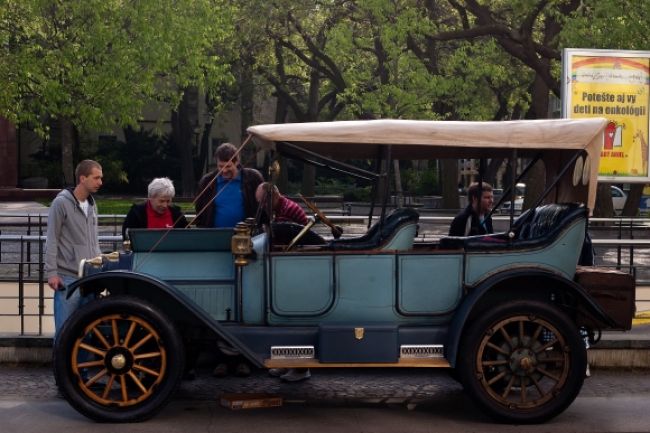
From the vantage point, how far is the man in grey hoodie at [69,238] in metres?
8.01

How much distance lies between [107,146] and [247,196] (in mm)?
46008

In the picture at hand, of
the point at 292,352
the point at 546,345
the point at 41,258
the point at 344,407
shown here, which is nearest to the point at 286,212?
the point at 292,352

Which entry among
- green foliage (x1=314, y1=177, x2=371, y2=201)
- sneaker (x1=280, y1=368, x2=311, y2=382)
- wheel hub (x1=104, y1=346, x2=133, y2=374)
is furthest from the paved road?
green foliage (x1=314, y1=177, x2=371, y2=201)

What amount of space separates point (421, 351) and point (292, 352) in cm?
87

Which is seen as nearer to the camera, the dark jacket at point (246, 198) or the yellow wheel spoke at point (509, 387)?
the yellow wheel spoke at point (509, 387)

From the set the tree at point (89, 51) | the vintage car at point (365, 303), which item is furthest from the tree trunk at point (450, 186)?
the vintage car at point (365, 303)

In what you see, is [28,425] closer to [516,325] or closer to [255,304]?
[255,304]

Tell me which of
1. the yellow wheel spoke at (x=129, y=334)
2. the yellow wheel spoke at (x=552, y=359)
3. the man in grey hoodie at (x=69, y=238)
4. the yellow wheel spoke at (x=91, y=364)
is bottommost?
the yellow wheel spoke at (x=91, y=364)

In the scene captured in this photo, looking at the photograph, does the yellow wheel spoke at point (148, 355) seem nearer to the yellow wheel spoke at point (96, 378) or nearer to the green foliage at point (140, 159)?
the yellow wheel spoke at point (96, 378)

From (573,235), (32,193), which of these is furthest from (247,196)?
(32,193)

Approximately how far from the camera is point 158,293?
7.41 meters

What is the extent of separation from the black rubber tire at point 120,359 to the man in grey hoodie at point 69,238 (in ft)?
2.78

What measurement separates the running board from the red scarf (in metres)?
1.80

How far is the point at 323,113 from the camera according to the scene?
56562mm
